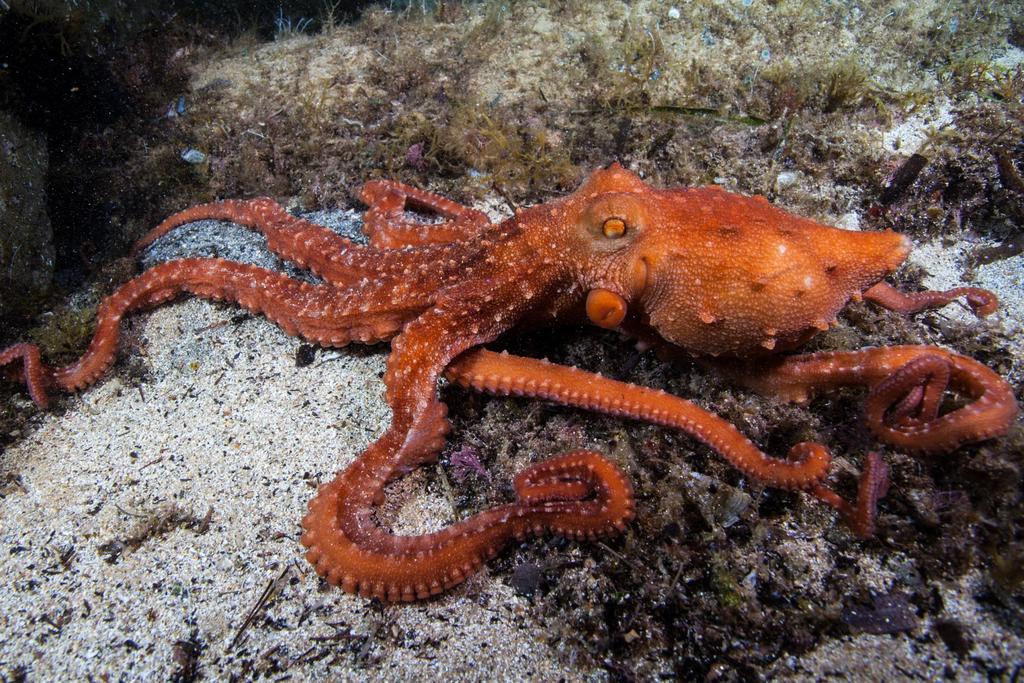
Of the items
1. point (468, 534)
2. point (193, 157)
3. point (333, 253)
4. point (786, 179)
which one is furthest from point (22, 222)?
point (786, 179)

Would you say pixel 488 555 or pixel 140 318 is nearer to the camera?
pixel 488 555

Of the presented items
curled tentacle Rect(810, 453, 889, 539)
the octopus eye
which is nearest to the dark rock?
the octopus eye

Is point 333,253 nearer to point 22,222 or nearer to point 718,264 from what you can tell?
point 718,264

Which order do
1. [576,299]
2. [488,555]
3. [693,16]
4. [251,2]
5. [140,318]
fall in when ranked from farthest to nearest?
[251,2] < [693,16] < [140,318] < [576,299] < [488,555]

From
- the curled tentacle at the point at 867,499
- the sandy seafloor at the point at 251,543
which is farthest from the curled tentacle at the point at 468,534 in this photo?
the curled tentacle at the point at 867,499

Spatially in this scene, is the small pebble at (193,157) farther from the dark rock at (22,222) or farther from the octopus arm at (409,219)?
the octopus arm at (409,219)

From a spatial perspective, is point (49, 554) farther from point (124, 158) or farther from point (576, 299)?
point (124, 158)

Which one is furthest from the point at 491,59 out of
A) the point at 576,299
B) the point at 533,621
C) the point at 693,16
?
the point at 533,621
